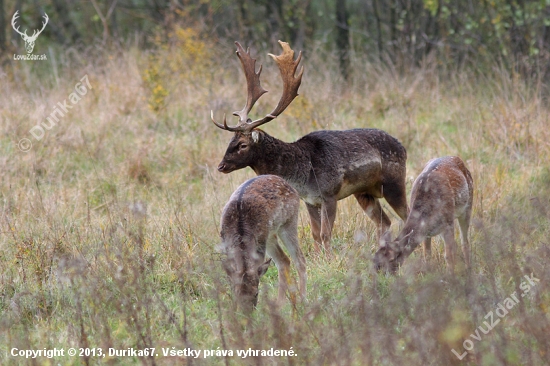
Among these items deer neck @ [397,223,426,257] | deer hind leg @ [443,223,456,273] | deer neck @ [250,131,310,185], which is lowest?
deer hind leg @ [443,223,456,273]

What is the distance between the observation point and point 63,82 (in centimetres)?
1401

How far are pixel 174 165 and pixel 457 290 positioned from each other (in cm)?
649

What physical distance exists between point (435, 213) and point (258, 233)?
1.52m

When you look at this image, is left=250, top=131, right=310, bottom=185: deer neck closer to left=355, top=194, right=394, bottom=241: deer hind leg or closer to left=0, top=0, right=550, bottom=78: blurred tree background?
left=355, top=194, right=394, bottom=241: deer hind leg

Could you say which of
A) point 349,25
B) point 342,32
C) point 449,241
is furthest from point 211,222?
point 349,25

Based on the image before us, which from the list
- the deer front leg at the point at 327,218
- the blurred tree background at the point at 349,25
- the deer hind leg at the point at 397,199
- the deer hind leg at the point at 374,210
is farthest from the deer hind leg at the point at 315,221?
the blurred tree background at the point at 349,25

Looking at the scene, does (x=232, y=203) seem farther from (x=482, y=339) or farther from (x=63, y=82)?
(x=63, y=82)

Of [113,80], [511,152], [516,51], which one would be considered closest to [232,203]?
[511,152]

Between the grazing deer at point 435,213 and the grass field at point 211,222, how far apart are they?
0.49 ft

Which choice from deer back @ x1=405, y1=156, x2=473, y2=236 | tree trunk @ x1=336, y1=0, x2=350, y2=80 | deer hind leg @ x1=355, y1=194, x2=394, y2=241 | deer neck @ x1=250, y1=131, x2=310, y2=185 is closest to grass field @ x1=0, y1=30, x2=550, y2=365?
deer hind leg @ x1=355, y1=194, x2=394, y2=241

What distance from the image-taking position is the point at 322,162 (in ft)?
25.8

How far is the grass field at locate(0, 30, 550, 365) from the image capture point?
4852mm

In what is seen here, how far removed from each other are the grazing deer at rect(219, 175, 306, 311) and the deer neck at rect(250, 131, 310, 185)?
0.87 metres

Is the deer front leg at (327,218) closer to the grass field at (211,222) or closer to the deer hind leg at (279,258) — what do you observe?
the grass field at (211,222)
